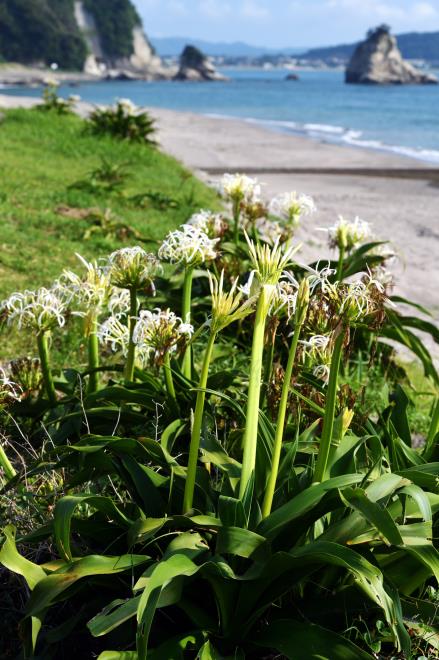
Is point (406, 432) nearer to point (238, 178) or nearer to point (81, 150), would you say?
point (238, 178)

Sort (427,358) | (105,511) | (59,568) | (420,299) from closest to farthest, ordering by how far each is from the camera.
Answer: (59,568) → (105,511) → (427,358) → (420,299)

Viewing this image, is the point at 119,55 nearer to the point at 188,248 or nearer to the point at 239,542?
the point at 188,248

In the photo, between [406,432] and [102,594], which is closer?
[102,594]

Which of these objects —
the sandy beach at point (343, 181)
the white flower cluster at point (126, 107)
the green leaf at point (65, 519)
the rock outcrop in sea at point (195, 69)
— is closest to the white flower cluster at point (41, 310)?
the green leaf at point (65, 519)

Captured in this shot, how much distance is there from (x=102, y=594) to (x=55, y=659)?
236 millimetres

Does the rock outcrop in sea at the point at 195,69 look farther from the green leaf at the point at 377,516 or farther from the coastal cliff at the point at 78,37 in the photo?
the green leaf at the point at 377,516

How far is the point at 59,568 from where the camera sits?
88.4 inches

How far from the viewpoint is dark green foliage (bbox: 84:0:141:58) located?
538 feet

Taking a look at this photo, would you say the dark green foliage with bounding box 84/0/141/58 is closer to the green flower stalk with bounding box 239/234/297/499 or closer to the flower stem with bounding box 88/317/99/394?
the flower stem with bounding box 88/317/99/394

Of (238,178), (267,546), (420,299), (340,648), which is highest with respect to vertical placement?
(238,178)

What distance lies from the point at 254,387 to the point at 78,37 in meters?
153

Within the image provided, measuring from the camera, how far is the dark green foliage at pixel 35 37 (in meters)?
137

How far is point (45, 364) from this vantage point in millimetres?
3250

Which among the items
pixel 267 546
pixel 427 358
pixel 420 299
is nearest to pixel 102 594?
pixel 267 546
